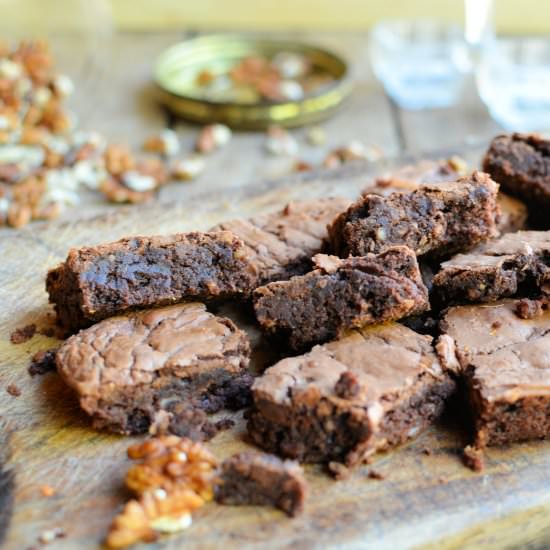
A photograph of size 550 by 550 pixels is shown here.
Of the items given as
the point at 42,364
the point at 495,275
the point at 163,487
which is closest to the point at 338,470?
the point at 163,487

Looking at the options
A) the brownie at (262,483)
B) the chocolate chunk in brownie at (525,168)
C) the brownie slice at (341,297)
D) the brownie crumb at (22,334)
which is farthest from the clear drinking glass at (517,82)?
the brownie at (262,483)

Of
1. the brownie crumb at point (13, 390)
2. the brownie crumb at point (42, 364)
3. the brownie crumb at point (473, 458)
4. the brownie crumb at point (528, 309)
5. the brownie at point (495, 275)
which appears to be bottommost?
the brownie crumb at point (473, 458)

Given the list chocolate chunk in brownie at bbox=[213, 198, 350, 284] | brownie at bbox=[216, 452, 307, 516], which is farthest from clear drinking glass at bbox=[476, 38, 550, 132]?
brownie at bbox=[216, 452, 307, 516]

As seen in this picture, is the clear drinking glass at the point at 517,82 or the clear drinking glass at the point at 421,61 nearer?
the clear drinking glass at the point at 517,82

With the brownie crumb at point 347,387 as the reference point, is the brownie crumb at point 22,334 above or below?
below

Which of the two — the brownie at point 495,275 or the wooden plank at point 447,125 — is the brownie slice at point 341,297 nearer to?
the brownie at point 495,275

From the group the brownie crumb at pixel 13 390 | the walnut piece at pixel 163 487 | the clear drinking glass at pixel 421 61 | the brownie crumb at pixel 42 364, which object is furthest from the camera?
the clear drinking glass at pixel 421 61
